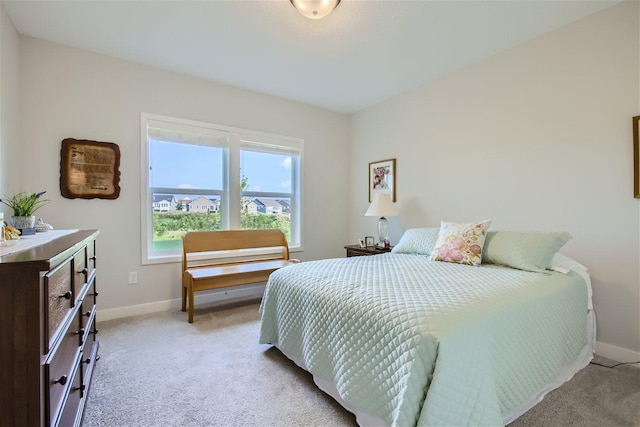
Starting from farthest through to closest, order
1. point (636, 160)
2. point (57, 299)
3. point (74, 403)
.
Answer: point (636, 160), point (74, 403), point (57, 299)

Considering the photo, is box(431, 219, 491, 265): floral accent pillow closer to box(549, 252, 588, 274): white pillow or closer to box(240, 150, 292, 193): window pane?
box(549, 252, 588, 274): white pillow

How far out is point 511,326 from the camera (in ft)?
4.39

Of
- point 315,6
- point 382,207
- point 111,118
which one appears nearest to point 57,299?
point 315,6

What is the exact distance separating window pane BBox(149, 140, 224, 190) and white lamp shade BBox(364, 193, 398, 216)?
183cm

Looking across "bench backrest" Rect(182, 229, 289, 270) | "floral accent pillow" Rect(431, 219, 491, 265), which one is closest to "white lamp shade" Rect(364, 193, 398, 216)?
"floral accent pillow" Rect(431, 219, 491, 265)

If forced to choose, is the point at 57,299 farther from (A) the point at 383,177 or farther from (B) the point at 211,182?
(A) the point at 383,177

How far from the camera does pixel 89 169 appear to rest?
2668 millimetres

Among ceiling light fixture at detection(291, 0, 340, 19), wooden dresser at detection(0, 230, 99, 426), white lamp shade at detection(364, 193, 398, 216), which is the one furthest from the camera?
white lamp shade at detection(364, 193, 398, 216)

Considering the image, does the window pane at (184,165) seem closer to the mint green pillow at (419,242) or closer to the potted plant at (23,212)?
the potted plant at (23,212)

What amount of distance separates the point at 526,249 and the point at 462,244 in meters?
0.41

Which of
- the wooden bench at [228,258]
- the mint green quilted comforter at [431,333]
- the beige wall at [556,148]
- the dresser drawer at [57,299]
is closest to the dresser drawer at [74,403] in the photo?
the dresser drawer at [57,299]

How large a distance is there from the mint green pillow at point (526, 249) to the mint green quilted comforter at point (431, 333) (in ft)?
0.31

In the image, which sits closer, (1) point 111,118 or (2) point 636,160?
(2) point 636,160

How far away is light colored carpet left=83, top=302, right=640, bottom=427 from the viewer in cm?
147
